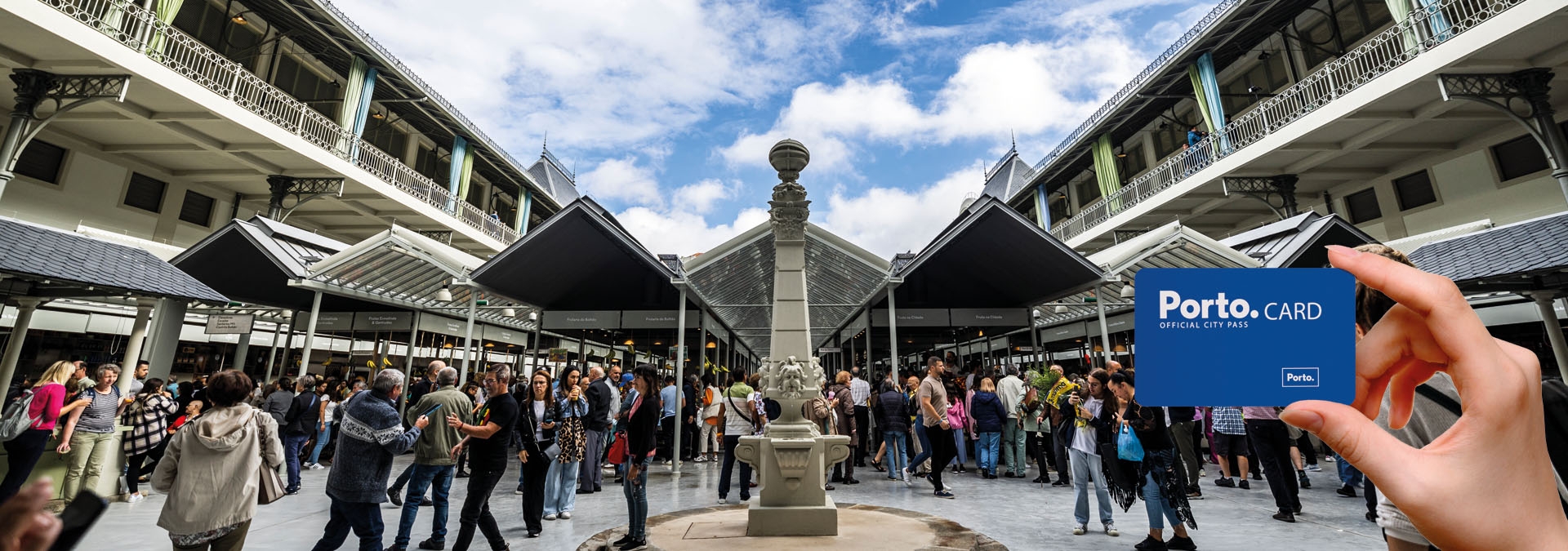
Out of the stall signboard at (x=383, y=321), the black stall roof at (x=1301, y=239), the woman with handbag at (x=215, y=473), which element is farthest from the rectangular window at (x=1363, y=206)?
the stall signboard at (x=383, y=321)

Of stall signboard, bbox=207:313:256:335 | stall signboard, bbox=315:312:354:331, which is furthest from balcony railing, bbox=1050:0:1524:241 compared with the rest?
stall signboard, bbox=315:312:354:331

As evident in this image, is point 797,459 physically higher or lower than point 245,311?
lower

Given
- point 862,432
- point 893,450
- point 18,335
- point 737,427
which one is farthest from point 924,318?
point 18,335

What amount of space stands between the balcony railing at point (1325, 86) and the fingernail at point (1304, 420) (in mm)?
14631

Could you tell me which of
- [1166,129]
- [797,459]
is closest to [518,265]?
[797,459]

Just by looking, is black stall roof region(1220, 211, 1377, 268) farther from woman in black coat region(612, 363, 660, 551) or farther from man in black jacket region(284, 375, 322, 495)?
man in black jacket region(284, 375, 322, 495)

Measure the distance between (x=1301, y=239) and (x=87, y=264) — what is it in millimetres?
18669

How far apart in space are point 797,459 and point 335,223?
21.1 metres

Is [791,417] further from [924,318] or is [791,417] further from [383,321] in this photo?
[383,321]

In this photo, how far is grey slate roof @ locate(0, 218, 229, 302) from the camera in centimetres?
721

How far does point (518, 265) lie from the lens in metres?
11.7

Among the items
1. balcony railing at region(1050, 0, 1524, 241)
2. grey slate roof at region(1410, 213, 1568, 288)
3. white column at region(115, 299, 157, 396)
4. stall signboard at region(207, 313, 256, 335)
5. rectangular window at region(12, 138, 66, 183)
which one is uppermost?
balcony railing at region(1050, 0, 1524, 241)

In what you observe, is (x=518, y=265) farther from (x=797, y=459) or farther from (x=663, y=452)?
(x=797, y=459)

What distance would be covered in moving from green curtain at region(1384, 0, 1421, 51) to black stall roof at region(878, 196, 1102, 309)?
7.95m
